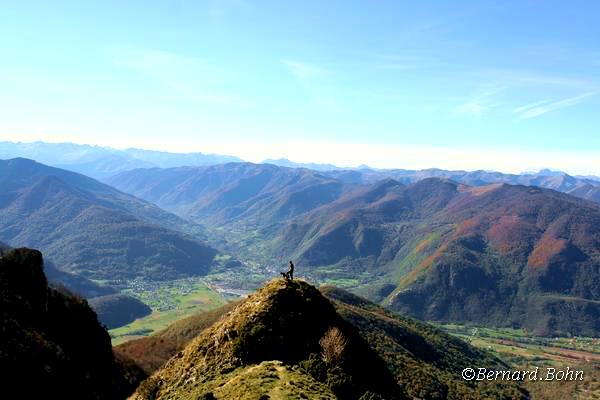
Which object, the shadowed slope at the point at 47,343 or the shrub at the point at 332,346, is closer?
the shrub at the point at 332,346

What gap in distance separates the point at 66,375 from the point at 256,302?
31.3m

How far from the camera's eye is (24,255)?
88.7 m

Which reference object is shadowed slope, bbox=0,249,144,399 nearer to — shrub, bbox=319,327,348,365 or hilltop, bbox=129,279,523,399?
hilltop, bbox=129,279,523,399

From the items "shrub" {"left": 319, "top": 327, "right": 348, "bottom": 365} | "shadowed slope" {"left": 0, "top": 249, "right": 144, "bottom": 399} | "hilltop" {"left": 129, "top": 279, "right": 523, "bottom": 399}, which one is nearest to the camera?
"hilltop" {"left": 129, "top": 279, "right": 523, "bottom": 399}

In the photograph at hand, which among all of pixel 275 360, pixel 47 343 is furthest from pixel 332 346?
pixel 47 343

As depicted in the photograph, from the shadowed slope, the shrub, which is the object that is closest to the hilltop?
the shrub

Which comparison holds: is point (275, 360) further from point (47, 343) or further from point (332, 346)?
point (47, 343)

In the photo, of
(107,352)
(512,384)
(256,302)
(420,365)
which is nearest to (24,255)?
→ (107,352)

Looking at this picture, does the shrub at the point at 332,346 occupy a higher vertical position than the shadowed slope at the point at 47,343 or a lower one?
higher

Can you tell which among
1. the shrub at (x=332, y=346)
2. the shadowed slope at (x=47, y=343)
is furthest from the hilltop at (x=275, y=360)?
the shadowed slope at (x=47, y=343)

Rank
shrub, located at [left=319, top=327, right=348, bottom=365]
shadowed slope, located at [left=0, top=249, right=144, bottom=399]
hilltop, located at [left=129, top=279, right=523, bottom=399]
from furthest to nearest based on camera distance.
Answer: shadowed slope, located at [left=0, top=249, right=144, bottom=399] < shrub, located at [left=319, top=327, right=348, bottom=365] < hilltop, located at [left=129, top=279, right=523, bottom=399]

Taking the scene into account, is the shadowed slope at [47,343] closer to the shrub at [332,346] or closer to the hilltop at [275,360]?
the hilltop at [275,360]

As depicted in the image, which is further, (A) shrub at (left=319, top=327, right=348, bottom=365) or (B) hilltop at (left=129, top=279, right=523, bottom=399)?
(A) shrub at (left=319, top=327, right=348, bottom=365)

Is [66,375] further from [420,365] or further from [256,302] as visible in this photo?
[420,365]
